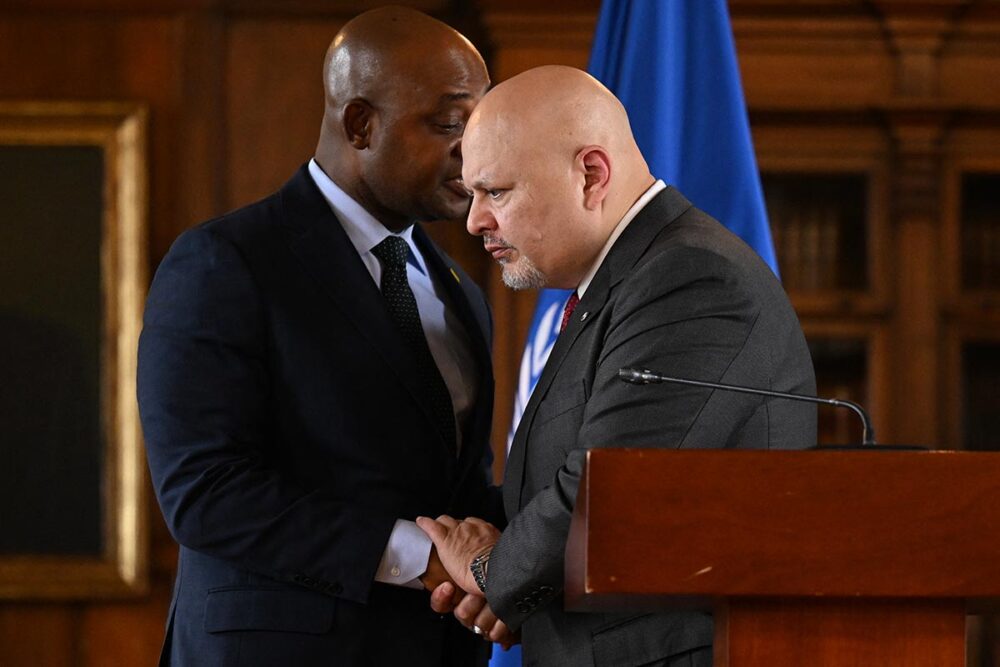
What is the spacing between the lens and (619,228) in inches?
85.4

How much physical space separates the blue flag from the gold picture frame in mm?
1632

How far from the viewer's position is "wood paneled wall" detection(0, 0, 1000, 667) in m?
4.68

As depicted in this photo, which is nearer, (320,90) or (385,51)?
(385,51)

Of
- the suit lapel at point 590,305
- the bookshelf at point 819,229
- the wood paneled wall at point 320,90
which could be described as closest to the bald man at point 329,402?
the suit lapel at point 590,305

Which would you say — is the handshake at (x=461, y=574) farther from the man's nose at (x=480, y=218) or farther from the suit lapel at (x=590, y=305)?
the man's nose at (x=480, y=218)

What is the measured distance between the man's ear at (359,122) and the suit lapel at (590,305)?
0.64m

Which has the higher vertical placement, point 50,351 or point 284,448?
point 50,351

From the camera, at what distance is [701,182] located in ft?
11.1

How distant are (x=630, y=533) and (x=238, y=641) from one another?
116cm

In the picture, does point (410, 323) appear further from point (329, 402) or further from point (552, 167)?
point (552, 167)

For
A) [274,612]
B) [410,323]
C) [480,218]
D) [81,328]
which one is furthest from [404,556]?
[81,328]

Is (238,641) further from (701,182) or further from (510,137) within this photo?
(701,182)

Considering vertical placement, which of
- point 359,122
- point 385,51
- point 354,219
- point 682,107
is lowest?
point 354,219

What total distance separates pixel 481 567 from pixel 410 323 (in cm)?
55
